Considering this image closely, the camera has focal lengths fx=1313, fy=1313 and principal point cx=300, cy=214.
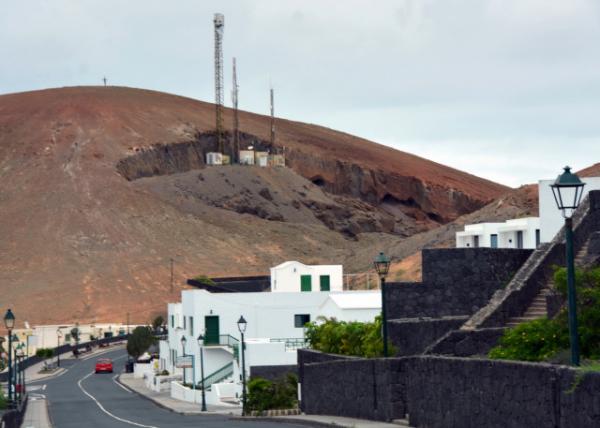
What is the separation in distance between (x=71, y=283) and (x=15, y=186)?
2923 cm

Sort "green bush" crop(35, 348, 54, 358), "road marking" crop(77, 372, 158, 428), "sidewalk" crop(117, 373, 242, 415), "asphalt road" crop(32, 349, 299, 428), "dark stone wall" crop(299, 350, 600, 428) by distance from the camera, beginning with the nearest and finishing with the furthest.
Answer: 1. "dark stone wall" crop(299, 350, 600, 428)
2. "road marking" crop(77, 372, 158, 428)
3. "asphalt road" crop(32, 349, 299, 428)
4. "sidewalk" crop(117, 373, 242, 415)
5. "green bush" crop(35, 348, 54, 358)

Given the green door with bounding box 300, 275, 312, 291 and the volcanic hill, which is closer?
the green door with bounding box 300, 275, 312, 291

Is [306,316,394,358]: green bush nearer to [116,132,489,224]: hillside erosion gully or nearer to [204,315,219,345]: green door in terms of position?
[204,315,219,345]: green door

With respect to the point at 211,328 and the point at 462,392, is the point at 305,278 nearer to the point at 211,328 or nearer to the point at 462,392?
the point at 211,328

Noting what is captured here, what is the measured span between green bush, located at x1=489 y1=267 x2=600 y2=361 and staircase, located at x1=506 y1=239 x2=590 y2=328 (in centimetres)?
285

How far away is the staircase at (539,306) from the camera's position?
1002 inches

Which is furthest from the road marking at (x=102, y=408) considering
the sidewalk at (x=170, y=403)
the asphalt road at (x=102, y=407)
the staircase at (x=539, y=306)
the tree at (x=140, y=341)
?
the staircase at (x=539, y=306)

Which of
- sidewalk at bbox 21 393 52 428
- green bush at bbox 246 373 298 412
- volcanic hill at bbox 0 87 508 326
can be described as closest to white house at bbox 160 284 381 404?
sidewalk at bbox 21 393 52 428

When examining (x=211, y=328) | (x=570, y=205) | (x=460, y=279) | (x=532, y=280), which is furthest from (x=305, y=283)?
(x=570, y=205)

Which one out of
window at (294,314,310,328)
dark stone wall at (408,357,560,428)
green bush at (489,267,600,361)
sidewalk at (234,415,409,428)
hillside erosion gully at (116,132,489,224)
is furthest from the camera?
hillside erosion gully at (116,132,489,224)

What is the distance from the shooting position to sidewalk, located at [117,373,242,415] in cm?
4584

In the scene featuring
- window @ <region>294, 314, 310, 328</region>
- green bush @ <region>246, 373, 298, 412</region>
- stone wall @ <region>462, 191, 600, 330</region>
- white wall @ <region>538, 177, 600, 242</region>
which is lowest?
green bush @ <region>246, 373, 298, 412</region>

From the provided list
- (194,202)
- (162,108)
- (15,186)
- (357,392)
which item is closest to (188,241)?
(194,202)

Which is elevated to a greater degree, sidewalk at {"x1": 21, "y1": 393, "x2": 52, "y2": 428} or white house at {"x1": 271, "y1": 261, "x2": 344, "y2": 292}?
white house at {"x1": 271, "y1": 261, "x2": 344, "y2": 292}
